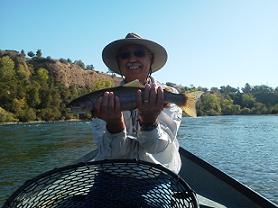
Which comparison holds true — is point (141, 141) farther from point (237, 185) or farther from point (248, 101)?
point (248, 101)

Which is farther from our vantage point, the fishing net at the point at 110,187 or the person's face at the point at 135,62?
the person's face at the point at 135,62

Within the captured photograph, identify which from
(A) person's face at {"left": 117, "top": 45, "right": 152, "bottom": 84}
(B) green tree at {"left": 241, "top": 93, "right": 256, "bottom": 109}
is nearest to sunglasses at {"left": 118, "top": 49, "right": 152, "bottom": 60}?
(A) person's face at {"left": 117, "top": 45, "right": 152, "bottom": 84}

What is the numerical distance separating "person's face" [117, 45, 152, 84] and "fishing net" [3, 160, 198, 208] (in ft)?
3.64

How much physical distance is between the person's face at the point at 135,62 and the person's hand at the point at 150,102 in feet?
2.13

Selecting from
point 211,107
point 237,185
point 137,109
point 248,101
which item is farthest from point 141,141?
point 248,101

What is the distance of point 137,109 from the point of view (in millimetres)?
3576

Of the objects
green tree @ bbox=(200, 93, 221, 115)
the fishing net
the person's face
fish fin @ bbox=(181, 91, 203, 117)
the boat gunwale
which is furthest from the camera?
green tree @ bbox=(200, 93, 221, 115)

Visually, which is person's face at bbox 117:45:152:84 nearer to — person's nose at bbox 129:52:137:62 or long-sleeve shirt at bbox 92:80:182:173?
person's nose at bbox 129:52:137:62

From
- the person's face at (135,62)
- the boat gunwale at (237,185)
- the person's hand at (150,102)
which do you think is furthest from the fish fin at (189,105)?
Answer: the boat gunwale at (237,185)

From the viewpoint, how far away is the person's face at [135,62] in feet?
13.1

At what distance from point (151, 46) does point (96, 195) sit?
63.4 inches

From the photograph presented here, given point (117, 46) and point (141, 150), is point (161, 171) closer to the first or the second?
point (141, 150)

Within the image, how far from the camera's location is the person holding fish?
3367 millimetres

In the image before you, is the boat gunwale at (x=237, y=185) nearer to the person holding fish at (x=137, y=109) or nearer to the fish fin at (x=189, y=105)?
the fish fin at (x=189, y=105)
